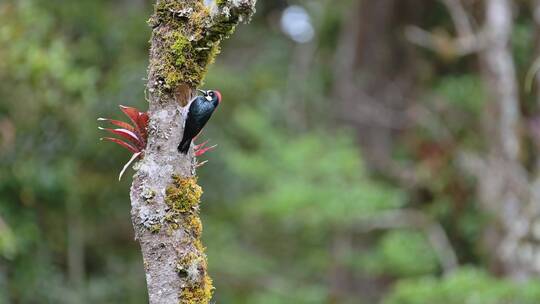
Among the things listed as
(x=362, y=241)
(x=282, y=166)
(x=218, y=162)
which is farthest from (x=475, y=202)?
(x=218, y=162)

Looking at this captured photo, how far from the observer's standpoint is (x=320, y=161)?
496 cm

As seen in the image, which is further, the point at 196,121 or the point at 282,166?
the point at 282,166

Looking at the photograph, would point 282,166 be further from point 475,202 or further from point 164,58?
point 164,58

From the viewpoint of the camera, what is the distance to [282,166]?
17.0 feet

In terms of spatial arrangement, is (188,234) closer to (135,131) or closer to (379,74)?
(135,131)

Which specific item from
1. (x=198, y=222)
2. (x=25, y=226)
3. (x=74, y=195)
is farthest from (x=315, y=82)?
(x=198, y=222)

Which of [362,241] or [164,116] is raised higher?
[362,241]

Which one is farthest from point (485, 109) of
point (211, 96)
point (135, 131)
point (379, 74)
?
point (135, 131)

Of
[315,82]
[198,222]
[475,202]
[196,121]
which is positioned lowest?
[198,222]

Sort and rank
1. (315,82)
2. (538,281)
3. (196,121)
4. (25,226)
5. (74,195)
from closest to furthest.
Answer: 1. (196,121)
2. (538,281)
3. (25,226)
4. (74,195)
5. (315,82)

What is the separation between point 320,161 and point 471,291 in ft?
4.68

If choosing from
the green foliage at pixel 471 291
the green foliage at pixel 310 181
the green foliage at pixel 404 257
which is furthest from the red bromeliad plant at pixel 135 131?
the green foliage at pixel 404 257

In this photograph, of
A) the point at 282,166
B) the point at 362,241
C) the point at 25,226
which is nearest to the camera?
the point at 25,226

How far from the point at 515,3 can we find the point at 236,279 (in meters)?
3.14
